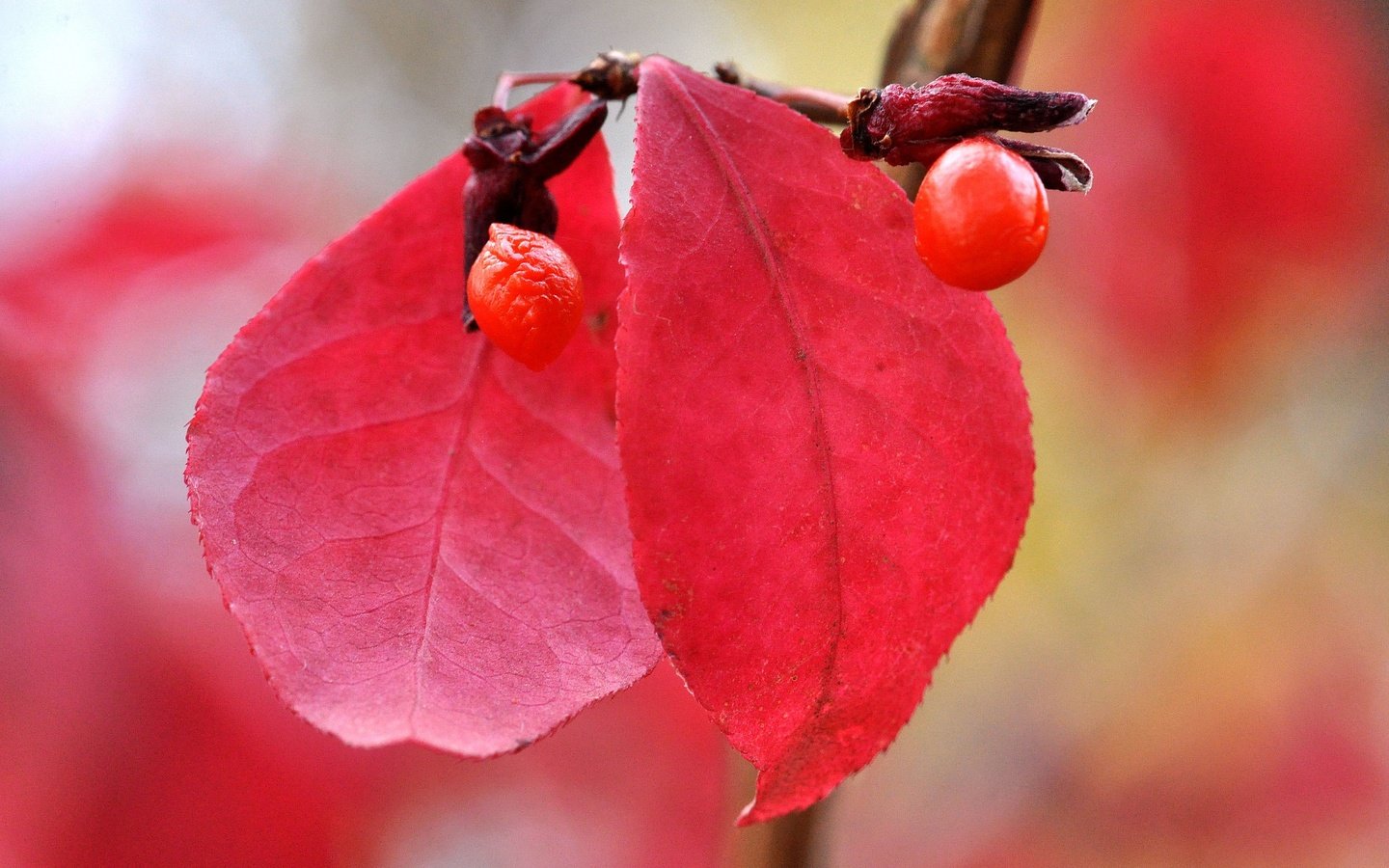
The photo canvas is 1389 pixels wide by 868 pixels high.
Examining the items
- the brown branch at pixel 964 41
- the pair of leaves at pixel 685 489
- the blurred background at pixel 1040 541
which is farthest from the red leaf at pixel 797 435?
the blurred background at pixel 1040 541

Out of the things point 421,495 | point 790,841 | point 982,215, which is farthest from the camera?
point 790,841

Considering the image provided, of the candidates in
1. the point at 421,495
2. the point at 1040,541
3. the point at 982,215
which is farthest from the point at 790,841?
the point at 1040,541

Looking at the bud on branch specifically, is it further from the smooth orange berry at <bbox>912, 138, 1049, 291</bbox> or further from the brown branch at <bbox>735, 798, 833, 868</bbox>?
the brown branch at <bbox>735, 798, 833, 868</bbox>

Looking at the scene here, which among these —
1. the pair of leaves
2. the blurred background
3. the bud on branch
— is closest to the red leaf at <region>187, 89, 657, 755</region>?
the pair of leaves

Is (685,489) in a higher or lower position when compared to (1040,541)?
higher

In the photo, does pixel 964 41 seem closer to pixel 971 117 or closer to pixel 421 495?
pixel 971 117

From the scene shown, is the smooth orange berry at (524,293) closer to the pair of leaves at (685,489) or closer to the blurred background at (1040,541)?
the pair of leaves at (685,489)
